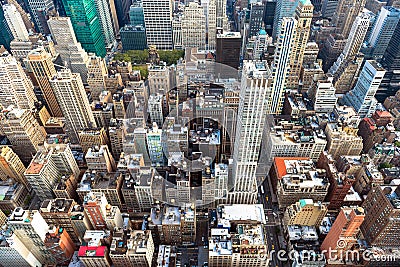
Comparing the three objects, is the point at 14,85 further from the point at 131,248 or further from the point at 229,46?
the point at 229,46

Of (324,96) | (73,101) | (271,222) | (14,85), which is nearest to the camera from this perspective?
(271,222)

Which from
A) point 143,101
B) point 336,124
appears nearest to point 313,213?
point 336,124

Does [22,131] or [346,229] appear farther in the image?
[22,131]

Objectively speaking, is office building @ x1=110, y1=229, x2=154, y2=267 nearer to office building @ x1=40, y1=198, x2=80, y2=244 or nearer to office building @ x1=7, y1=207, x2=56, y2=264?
office building @ x1=40, y1=198, x2=80, y2=244

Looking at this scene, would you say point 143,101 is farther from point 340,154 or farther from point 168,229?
point 340,154

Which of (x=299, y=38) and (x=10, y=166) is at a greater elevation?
(x=299, y=38)

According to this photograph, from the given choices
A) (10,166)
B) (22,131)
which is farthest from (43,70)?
(10,166)

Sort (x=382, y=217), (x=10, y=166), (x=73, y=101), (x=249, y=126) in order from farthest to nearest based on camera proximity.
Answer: (x=73, y=101) < (x=10, y=166) < (x=382, y=217) < (x=249, y=126)
